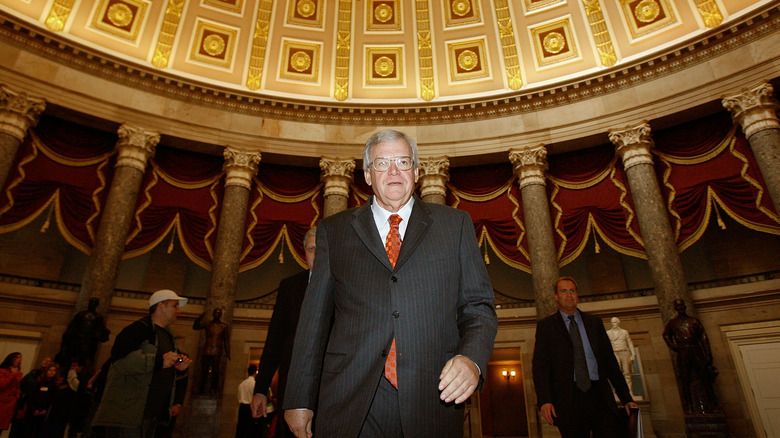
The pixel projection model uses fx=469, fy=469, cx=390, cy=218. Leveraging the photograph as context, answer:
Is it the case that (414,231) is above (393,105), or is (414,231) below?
below

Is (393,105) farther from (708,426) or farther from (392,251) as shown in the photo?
(392,251)

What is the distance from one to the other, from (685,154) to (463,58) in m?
6.49

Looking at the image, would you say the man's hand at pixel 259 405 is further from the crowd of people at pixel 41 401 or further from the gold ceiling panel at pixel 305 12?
the gold ceiling panel at pixel 305 12

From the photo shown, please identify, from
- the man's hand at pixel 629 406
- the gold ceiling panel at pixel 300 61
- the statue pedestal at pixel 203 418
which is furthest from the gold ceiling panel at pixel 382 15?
the man's hand at pixel 629 406

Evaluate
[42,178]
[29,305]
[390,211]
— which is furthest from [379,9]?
[390,211]

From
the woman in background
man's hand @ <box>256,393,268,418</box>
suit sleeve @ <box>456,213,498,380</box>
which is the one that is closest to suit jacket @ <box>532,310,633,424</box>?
man's hand @ <box>256,393,268,418</box>

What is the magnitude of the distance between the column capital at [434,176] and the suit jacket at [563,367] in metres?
7.62

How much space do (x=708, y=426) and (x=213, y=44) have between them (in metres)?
14.6

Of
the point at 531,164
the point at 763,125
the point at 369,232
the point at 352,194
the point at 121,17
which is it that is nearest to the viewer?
the point at 369,232

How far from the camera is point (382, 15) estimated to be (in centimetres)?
1445

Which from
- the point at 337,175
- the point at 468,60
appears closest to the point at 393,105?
the point at 337,175

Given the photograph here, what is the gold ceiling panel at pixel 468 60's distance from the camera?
45.3ft

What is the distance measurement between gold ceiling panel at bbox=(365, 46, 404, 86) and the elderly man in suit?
1217 cm

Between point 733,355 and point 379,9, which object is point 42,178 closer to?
point 379,9
